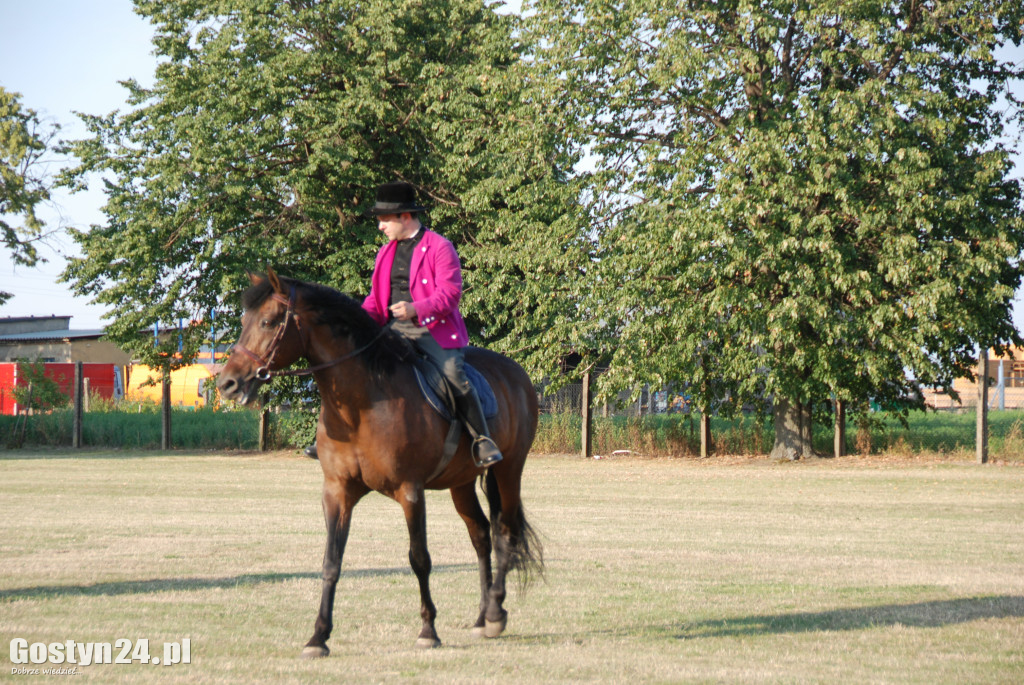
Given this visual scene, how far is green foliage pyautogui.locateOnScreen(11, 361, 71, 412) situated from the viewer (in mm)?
34875

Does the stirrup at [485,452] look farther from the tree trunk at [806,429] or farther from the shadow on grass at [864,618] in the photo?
the tree trunk at [806,429]

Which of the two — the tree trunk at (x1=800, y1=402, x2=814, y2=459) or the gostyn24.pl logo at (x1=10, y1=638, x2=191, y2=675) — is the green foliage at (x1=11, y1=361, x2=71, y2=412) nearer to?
the tree trunk at (x1=800, y1=402, x2=814, y2=459)

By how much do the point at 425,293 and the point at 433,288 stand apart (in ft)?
0.23

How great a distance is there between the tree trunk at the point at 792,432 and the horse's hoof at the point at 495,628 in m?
20.7

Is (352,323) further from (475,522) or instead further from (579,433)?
(579,433)

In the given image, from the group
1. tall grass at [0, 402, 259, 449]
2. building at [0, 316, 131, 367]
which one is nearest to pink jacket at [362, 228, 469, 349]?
tall grass at [0, 402, 259, 449]

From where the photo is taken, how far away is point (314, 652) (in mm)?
6809

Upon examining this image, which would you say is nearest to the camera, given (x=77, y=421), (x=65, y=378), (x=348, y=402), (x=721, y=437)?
(x=348, y=402)

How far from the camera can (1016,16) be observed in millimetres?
25750

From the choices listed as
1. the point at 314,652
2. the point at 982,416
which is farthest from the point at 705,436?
the point at 314,652

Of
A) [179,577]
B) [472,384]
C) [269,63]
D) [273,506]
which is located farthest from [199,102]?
[472,384]

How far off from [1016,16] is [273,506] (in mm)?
19919

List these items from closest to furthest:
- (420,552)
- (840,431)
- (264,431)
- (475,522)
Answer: (420,552)
(475,522)
(840,431)
(264,431)

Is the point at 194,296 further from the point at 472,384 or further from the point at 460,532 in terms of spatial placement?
the point at 472,384
